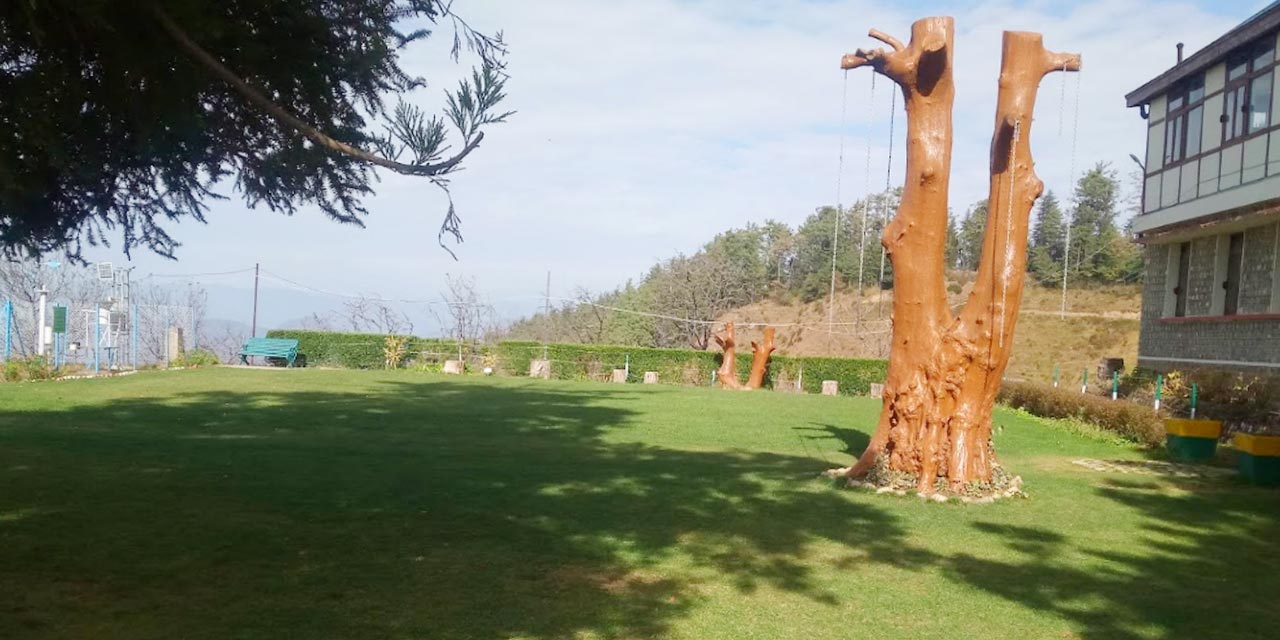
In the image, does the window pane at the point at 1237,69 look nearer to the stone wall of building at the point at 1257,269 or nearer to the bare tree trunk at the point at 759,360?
the stone wall of building at the point at 1257,269

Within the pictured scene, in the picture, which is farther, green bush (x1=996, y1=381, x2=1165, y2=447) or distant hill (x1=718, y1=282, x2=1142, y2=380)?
distant hill (x1=718, y1=282, x2=1142, y2=380)

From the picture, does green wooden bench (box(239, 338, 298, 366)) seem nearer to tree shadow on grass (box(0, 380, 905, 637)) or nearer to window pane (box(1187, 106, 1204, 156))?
tree shadow on grass (box(0, 380, 905, 637))

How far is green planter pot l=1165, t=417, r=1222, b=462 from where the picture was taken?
12133 mm

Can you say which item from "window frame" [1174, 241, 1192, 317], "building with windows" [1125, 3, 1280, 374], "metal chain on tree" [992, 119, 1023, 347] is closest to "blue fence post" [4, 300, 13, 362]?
"metal chain on tree" [992, 119, 1023, 347]

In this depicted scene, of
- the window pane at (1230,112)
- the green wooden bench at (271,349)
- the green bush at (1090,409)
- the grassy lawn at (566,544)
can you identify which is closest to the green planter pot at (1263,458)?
the grassy lawn at (566,544)

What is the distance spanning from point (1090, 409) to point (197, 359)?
894 inches

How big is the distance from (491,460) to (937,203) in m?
5.36

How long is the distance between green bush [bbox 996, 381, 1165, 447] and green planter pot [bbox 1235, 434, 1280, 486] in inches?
140

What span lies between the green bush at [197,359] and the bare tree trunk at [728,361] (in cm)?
1471

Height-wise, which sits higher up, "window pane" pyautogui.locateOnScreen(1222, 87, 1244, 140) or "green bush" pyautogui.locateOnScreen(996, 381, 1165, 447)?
"window pane" pyautogui.locateOnScreen(1222, 87, 1244, 140)

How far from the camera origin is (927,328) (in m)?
10.0

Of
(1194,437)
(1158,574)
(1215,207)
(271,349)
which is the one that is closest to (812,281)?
(271,349)

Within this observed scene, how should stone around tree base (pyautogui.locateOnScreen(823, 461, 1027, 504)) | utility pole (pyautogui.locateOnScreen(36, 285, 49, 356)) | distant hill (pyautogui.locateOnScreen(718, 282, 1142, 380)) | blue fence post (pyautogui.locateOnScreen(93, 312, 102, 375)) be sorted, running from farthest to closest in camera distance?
1. distant hill (pyautogui.locateOnScreen(718, 282, 1142, 380))
2. blue fence post (pyautogui.locateOnScreen(93, 312, 102, 375))
3. utility pole (pyautogui.locateOnScreen(36, 285, 49, 356))
4. stone around tree base (pyautogui.locateOnScreen(823, 461, 1027, 504))

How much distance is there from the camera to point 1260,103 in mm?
17812
